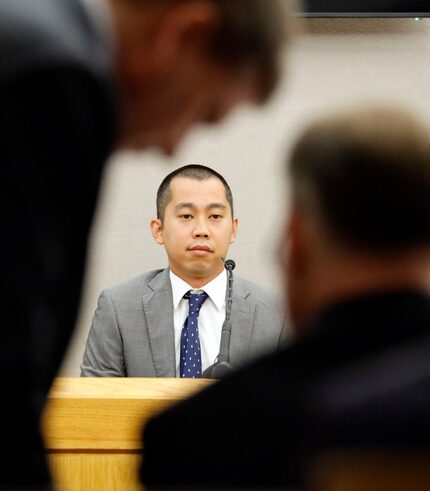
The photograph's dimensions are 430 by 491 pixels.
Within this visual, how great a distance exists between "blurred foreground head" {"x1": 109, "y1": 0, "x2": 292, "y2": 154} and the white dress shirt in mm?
1384

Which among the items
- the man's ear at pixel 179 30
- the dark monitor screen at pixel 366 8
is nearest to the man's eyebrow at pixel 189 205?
the dark monitor screen at pixel 366 8

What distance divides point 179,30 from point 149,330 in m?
1.45

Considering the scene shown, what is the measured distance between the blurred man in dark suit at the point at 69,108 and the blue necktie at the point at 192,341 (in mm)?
1357

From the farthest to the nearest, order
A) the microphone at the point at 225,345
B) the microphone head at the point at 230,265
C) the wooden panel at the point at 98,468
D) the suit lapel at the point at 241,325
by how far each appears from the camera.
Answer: the microphone head at the point at 230,265 → the suit lapel at the point at 241,325 → the microphone at the point at 225,345 → the wooden panel at the point at 98,468

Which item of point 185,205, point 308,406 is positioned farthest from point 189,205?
point 308,406

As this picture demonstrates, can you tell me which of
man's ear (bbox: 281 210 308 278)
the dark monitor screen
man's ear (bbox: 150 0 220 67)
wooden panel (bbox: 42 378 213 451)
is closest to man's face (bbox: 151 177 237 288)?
the dark monitor screen

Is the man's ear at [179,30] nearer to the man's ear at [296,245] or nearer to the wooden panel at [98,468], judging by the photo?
A: the man's ear at [296,245]

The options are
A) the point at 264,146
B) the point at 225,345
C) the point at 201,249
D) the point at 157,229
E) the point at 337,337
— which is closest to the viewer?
the point at 337,337

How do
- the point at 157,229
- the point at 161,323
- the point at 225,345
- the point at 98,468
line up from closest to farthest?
the point at 98,468 < the point at 225,345 < the point at 161,323 < the point at 157,229

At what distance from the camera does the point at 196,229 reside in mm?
2227

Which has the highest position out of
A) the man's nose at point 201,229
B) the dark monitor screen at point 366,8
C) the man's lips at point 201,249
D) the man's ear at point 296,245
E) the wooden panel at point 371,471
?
the dark monitor screen at point 366,8

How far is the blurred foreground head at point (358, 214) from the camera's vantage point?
712 millimetres

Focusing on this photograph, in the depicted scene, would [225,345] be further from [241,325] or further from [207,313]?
[207,313]

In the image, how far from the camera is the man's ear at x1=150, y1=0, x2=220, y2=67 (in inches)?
24.7
